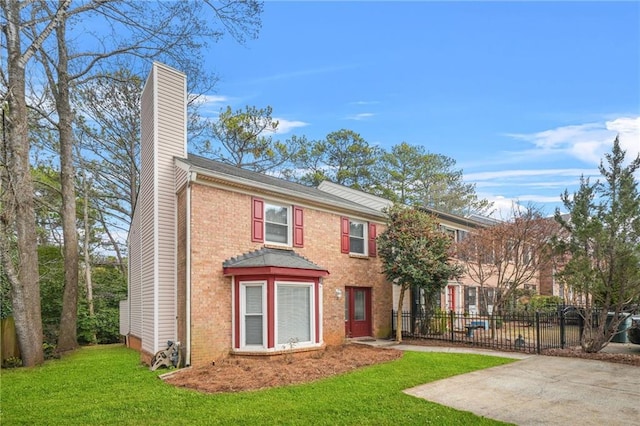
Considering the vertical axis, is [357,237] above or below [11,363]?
above

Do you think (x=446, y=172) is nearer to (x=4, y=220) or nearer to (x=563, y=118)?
(x=563, y=118)

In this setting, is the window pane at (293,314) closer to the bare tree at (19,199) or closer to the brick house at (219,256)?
the brick house at (219,256)

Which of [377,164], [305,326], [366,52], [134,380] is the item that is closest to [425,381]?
[305,326]

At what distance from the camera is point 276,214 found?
43.8ft

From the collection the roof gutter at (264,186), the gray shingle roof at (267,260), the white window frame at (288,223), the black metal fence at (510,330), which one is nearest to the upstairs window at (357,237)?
the roof gutter at (264,186)

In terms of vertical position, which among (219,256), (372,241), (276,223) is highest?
(276,223)

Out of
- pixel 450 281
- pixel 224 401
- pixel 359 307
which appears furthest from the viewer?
pixel 450 281

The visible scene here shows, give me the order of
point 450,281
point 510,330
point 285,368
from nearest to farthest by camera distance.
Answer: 1. point 285,368
2. point 510,330
3. point 450,281

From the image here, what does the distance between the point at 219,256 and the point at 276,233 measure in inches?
89.1

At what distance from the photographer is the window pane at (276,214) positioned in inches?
517

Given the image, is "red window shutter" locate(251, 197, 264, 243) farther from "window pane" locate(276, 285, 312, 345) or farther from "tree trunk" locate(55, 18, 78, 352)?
"tree trunk" locate(55, 18, 78, 352)

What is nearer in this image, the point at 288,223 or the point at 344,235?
the point at 288,223

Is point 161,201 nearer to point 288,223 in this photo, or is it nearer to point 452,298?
point 288,223

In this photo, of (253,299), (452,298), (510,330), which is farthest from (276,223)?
(452,298)
